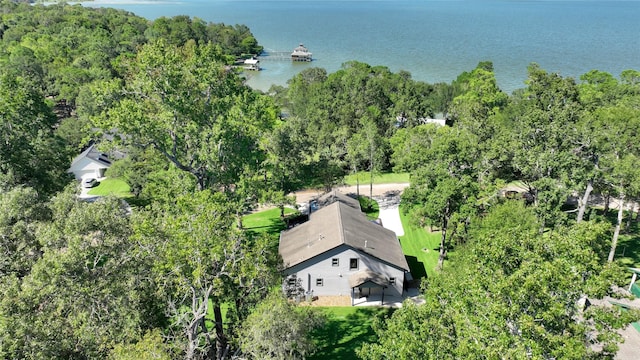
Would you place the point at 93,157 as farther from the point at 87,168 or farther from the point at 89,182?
the point at 89,182

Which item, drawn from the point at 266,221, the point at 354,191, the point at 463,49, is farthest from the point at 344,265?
the point at 463,49

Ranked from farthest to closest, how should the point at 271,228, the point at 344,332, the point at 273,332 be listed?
the point at 271,228 < the point at 344,332 < the point at 273,332

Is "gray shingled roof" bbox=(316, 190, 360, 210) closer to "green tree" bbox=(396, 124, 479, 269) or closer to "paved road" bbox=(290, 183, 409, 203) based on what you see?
"green tree" bbox=(396, 124, 479, 269)

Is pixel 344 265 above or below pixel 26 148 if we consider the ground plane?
below

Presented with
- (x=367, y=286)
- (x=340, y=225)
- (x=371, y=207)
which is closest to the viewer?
(x=367, y=286)

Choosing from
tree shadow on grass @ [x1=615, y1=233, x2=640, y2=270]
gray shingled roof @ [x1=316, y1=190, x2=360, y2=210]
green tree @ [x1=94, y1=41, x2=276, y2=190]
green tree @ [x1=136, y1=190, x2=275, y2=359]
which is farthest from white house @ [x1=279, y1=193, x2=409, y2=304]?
tree shadow on grass @ [x1=615, y1=233, x2=640, y2=270]

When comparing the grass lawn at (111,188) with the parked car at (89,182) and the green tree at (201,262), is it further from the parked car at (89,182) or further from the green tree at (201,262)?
the green tree at (201,262)

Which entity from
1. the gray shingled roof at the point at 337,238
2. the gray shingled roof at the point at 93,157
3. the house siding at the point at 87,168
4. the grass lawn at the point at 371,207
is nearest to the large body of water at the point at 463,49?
the gray shingled roof at the point at 93,157
